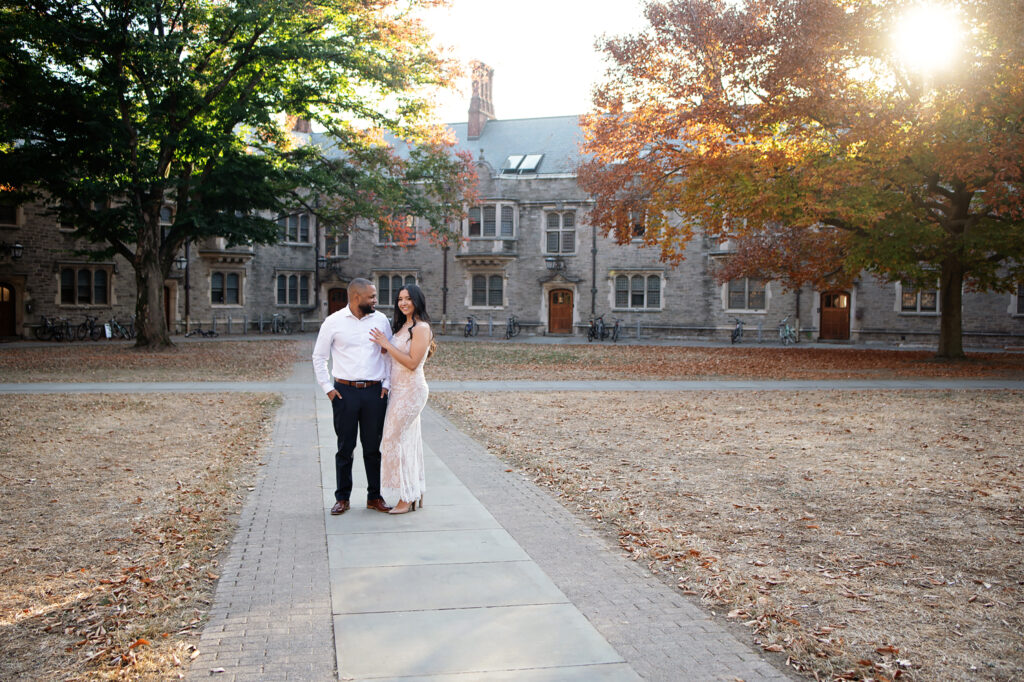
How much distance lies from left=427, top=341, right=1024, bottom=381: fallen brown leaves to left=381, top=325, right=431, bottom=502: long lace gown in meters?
11.9

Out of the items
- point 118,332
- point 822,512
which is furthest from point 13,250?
point 822,512

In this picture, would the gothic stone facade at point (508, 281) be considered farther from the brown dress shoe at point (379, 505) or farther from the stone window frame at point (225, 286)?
the brown dress shoe at point (379, 505)

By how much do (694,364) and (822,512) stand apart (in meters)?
16.7

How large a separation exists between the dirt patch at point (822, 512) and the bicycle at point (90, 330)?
25.6 m

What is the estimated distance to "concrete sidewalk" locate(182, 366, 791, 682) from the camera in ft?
12.7

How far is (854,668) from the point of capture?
3959 millimetres

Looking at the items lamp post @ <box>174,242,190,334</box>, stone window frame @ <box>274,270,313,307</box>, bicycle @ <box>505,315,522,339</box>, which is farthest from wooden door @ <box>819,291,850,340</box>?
lamp post @ <box>174,242,190,334</box>

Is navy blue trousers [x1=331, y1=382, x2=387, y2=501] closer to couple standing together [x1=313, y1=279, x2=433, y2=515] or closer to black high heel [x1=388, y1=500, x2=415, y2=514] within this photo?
couple standing together [x1=313, y1=279, x2=433, y2=515]

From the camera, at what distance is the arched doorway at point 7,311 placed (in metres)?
33.4

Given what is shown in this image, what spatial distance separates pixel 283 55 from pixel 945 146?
Result: 16679mm

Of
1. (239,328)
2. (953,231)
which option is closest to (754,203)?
(953,231)

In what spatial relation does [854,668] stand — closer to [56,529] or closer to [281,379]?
[56,529]

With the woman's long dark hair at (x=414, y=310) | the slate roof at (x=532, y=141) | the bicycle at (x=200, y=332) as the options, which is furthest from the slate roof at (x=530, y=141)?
the woman's long dark hair at (x=414, y=310)

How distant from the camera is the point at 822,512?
23.1ft
